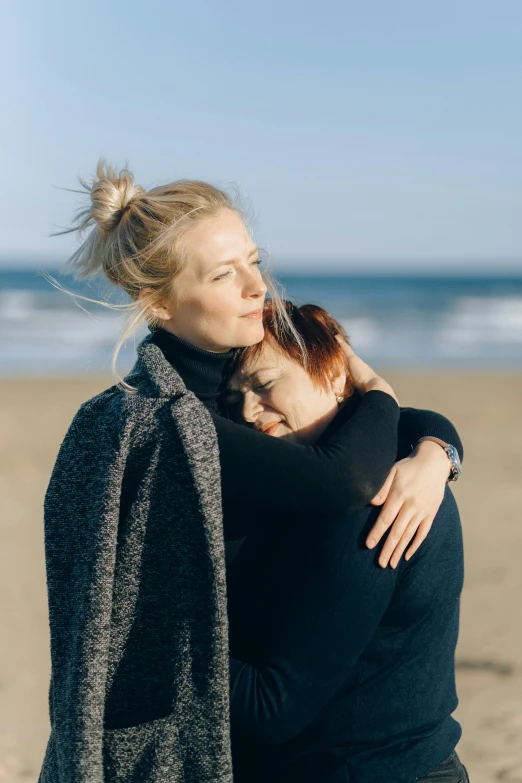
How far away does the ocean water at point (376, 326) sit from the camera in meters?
20.1

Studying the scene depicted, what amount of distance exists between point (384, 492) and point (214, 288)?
730mm

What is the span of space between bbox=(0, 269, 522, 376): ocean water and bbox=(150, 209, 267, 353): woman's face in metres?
6.32

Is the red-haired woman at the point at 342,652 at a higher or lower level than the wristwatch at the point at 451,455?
lower

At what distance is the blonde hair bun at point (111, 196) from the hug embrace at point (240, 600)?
525mm

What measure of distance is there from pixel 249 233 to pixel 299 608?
3.80 ft

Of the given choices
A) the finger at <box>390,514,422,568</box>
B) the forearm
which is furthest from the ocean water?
the finger at <box>390,514,422,568</box>

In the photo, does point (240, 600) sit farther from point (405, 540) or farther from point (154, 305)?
point (154, 305)

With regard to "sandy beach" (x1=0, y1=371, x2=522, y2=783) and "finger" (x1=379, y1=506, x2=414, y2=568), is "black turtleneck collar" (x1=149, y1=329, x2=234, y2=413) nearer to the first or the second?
"finger" (x1=379, y1=506, x2=414, y2=568)

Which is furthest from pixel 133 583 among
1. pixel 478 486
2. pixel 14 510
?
pixel 478 486

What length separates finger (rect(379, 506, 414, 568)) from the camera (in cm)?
185

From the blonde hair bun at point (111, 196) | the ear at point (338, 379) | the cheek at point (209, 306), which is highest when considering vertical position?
the blonde hair bun at point (111, 196)

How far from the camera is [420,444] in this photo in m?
2.26

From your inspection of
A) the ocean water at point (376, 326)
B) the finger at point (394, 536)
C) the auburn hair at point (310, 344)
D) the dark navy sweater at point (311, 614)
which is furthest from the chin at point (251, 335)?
the ocean water at point (376, 326)

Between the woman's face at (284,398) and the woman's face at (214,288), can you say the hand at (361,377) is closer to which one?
the woman's face at (284,398)
